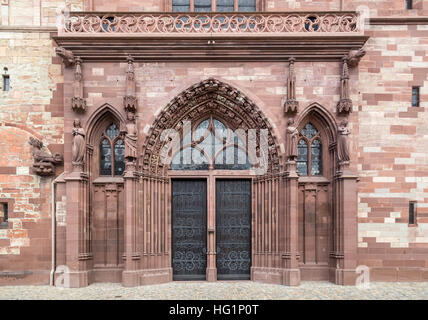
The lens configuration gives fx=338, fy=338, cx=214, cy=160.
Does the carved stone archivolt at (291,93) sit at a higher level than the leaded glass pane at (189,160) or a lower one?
higher

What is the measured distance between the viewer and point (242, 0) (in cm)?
1020

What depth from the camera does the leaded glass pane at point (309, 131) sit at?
9.41 meters

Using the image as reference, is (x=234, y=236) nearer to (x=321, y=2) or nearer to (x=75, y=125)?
(x=75, y=125)

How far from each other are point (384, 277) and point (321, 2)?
7.91 m

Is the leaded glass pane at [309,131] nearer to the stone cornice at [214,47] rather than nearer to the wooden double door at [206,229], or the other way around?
the stone cornice at [214,47]

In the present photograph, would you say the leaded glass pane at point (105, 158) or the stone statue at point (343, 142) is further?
the leaded glass pane at point (105, 158)

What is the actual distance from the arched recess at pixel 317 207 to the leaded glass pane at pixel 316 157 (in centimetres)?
9

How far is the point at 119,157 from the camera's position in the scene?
936 cm

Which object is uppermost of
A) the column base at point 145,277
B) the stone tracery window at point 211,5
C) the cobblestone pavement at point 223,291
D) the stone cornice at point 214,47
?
the stone tracery window at point 211,5

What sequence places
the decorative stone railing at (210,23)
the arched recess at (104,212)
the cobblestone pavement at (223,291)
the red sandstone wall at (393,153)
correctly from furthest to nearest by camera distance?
the red sandstone wall at (393,153) < the arched recess at (104,212) < the decorative stone railing at (210,23) < the cobblestone pavement at (223,291)

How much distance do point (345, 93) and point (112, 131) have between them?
20.8ft

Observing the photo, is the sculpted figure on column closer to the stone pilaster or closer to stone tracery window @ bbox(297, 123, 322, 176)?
the stone pilaster

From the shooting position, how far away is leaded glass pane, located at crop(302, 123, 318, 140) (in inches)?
370

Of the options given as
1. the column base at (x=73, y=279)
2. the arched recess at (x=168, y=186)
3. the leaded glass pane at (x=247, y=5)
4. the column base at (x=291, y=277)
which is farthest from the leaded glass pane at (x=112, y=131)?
the column base at (x=291, y=277)
